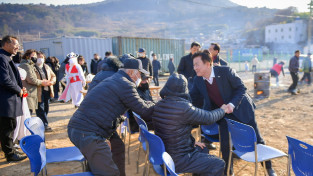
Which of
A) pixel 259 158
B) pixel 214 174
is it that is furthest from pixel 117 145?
pixel 259 158

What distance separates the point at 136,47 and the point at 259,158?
16273 mm

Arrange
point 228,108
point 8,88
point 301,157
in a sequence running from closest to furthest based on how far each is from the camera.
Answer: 1. point 301,157
2. point 228,108
3. point 8,88

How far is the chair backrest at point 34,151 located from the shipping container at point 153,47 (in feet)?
49.1

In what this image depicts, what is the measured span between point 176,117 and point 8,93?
3049 mm

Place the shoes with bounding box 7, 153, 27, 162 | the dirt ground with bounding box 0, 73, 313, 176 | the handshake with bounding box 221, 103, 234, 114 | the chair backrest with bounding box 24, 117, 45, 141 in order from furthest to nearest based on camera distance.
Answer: the shoes with bounding box 7, 153, 27, 162, the dirt ground with bounding box 0, 73, 313, 176, the handshake with bounding box 221, 103, 234, 114, the chair backrest with bounding box 24, 117, 45, 141

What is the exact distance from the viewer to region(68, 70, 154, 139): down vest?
2139mm

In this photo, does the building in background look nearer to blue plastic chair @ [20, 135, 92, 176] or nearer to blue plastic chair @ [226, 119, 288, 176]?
blue plastic chair @ [226, 119, 288, 176]

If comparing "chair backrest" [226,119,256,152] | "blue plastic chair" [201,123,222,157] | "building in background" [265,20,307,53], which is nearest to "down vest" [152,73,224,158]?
"chair backrest" [226,119,256,152]

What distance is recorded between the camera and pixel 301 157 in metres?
2.08

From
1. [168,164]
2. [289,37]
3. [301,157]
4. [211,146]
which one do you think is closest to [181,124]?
[168,164]

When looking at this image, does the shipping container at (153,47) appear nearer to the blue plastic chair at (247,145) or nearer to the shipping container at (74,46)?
the shipping container at (74,46)

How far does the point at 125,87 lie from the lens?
2.20 meters

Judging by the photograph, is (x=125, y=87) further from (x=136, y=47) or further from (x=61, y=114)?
(x=136, y=47)

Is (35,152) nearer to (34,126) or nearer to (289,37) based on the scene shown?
(34,126)
